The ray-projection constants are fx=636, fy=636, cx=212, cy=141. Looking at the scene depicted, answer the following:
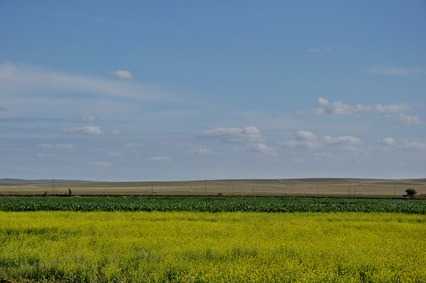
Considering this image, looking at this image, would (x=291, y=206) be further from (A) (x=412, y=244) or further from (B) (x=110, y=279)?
(B) (x=110, y=279)

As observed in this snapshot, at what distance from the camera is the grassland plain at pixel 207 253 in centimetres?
1575

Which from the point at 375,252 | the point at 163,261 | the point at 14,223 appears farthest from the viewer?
the point at 14,223

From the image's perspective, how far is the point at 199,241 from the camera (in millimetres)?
21359

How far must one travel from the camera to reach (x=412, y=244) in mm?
21547

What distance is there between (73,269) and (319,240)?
9.47 meters

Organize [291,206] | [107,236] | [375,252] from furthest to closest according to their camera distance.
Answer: [291,206]
[107,236]
[375,252]

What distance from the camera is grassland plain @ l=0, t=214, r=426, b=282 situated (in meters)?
15.8

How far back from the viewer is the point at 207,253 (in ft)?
61.8

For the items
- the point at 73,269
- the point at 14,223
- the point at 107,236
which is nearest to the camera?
the point at 73,269

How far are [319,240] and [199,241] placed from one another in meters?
4.35

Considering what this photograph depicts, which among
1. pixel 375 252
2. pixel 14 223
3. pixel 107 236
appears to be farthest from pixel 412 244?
pixel 14 223

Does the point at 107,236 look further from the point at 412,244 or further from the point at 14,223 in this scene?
the point at 412,244

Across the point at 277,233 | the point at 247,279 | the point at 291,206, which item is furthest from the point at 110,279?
the point at 291,206

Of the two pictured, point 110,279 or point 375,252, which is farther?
point 375,252
